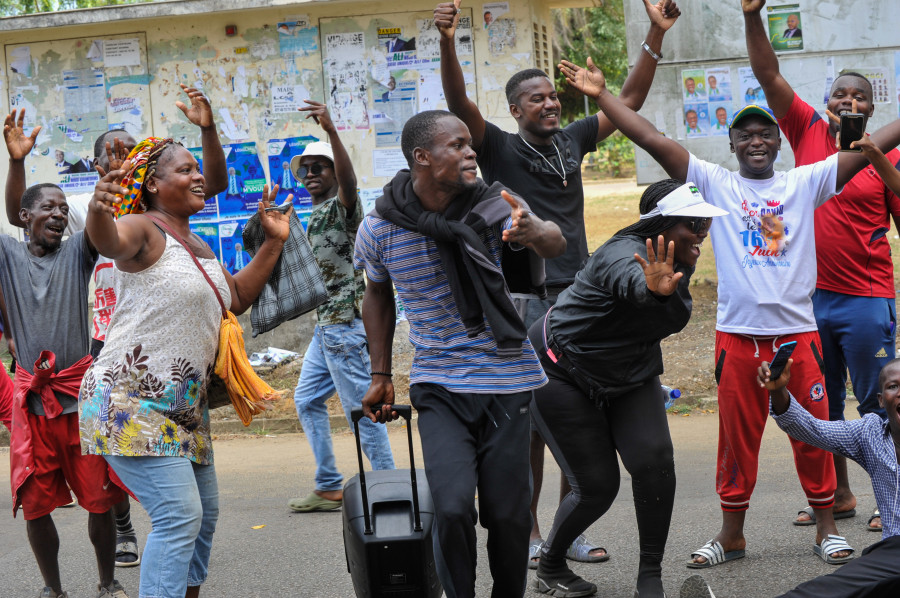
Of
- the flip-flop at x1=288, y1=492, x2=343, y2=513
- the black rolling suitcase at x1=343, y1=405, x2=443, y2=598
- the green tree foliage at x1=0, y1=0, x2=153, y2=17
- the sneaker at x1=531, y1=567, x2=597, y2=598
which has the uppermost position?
the green tree foliage at x1=0, y1=0, x2=153, y2=17

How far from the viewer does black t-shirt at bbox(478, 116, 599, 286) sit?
5129 millimetres

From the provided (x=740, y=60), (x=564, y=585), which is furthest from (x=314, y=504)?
(x=740, y=60)

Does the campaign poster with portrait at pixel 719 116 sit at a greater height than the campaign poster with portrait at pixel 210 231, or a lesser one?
greater

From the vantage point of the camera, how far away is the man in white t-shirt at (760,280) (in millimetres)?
4750

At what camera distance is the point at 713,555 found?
16.1ft

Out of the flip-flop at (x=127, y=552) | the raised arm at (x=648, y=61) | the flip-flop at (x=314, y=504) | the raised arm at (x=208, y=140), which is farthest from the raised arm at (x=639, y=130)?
the flip-flop at (x=127, y=552)

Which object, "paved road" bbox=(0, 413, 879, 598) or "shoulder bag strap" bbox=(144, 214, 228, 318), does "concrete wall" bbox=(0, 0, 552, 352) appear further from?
"shoulder bag strap" bbox=(144, 214, 228, 318)

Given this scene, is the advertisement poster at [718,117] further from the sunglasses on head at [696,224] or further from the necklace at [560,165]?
the sunglasses on head at [696,224]

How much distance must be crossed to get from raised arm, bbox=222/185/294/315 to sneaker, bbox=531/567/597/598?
1857mm

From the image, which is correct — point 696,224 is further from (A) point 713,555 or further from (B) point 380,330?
(A) point 713,555

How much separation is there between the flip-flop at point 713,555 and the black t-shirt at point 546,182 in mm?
1466

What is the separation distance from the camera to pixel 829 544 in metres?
4.80

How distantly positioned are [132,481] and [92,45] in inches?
313

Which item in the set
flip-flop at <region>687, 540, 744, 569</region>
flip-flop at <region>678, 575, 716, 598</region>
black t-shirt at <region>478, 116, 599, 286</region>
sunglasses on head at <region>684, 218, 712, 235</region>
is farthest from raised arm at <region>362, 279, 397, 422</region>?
flip-flop at <region>687, 540, 744, 569</region>
